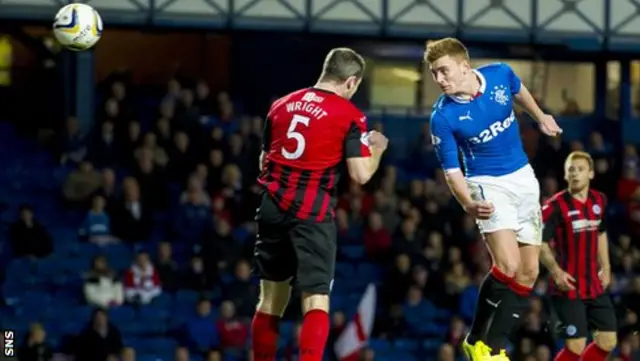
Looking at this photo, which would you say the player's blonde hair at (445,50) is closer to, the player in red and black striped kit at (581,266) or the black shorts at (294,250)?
the black shorts at (294,250)

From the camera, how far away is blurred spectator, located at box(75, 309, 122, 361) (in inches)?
676

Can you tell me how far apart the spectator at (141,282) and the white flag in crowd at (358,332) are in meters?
2.21

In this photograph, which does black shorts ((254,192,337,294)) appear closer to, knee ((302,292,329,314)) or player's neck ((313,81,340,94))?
knee ((302,292,329,314))

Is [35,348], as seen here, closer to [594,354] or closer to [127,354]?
[127,354]

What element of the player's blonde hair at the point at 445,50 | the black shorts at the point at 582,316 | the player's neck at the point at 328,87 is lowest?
the black shorts at the point at 582,316

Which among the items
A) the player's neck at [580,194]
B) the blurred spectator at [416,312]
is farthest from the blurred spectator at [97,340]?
the player's neck at [580,194]

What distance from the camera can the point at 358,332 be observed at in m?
17.9

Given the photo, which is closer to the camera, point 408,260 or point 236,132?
point 408,260

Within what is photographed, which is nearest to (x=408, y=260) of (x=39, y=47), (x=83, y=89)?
(x=83, y=89)

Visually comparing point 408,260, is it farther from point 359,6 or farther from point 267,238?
point 267,238

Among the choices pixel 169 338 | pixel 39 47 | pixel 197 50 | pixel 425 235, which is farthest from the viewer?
pixel 197 50

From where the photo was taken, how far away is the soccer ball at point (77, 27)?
13.7 m

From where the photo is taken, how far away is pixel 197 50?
25672mm

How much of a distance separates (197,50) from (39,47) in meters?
3.03
